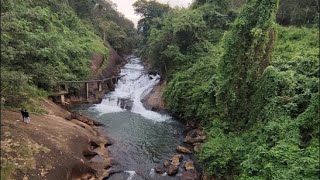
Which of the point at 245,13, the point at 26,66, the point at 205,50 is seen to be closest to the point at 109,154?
the point at 26,66

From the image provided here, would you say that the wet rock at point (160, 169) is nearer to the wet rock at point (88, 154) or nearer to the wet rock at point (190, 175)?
the wet rock at point (190, 175)

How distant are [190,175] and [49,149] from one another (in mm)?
9727

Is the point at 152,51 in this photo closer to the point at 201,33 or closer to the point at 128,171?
the point at 201,33

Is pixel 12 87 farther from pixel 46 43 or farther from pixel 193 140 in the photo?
pixel 193 140

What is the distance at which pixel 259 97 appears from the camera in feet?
65.0

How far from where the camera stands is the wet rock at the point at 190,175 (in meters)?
21.1

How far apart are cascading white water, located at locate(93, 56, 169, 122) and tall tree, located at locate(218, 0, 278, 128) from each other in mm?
12665

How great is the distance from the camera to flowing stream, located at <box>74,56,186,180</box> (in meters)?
22.8

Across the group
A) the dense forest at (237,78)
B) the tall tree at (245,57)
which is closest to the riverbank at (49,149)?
the dense forest at (237,78)

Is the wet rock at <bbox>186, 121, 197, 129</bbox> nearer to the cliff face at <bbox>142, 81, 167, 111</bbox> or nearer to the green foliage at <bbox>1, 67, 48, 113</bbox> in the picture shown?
the cliff face at <bbox>142, 81, 167, 111</bbox>

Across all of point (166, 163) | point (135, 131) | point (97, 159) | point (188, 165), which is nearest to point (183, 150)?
point (188, 165)

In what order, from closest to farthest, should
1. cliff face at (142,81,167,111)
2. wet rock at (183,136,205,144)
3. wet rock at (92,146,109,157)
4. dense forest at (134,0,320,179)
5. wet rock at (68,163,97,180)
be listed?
dense forest at (134,0,320,179)
wet rock at (68,163,97,180)
wet rock at (92,146,109,157)
wet rock at (183,136,205,144)
cliff face at (142,81,167,111)

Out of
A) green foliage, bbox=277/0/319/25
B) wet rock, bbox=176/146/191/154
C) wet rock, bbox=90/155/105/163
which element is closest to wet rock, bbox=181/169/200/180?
wet rock, bbox=176/146/191/154

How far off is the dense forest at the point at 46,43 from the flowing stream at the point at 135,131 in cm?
555
